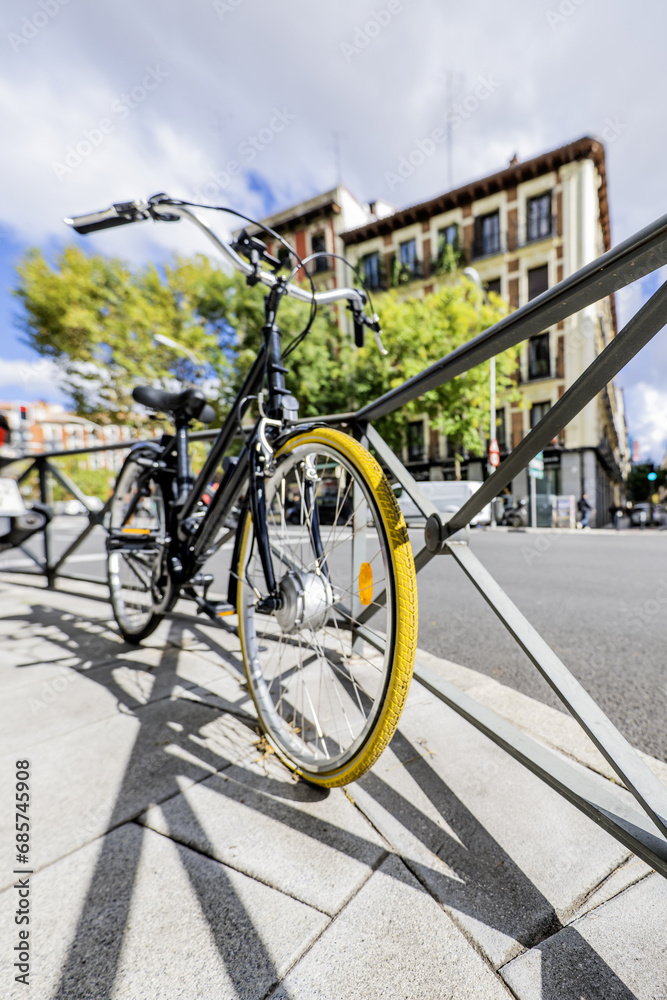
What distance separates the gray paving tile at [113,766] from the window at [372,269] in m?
26.0

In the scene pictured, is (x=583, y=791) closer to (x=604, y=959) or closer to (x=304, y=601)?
(x=604, y=959)

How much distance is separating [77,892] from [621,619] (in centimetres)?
342

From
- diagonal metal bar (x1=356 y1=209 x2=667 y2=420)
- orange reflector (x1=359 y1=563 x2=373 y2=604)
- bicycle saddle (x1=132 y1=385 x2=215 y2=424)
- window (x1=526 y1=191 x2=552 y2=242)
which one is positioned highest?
window (x1=526 y1=191 x2=552 y2=242)

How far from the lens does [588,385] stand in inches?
36.8

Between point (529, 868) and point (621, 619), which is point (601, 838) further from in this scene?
point (621, 619)

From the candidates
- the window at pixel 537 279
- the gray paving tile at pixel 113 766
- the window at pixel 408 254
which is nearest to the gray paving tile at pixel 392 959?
the gray paving tile at pixel 113 766

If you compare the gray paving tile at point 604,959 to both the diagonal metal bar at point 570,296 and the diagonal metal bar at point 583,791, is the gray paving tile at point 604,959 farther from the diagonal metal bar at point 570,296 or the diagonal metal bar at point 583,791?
the diagonal metal bar at point 570,296

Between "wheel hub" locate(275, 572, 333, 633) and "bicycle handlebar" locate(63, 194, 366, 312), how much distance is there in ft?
3.46

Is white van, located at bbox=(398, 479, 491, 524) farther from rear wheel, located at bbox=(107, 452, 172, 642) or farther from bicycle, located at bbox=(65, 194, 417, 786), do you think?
rear wheel, located at bbox=(107, 452, 172, 642)

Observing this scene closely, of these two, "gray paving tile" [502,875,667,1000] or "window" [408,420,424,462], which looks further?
"window" [408,420,424,462]

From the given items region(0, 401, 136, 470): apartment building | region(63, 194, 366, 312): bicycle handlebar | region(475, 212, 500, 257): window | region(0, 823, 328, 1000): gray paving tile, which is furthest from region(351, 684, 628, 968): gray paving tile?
region(475, 212, 500, 257): window

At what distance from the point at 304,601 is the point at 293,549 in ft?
0.84

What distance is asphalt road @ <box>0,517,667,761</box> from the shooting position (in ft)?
6.80

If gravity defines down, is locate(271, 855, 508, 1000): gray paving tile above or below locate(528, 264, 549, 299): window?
below
